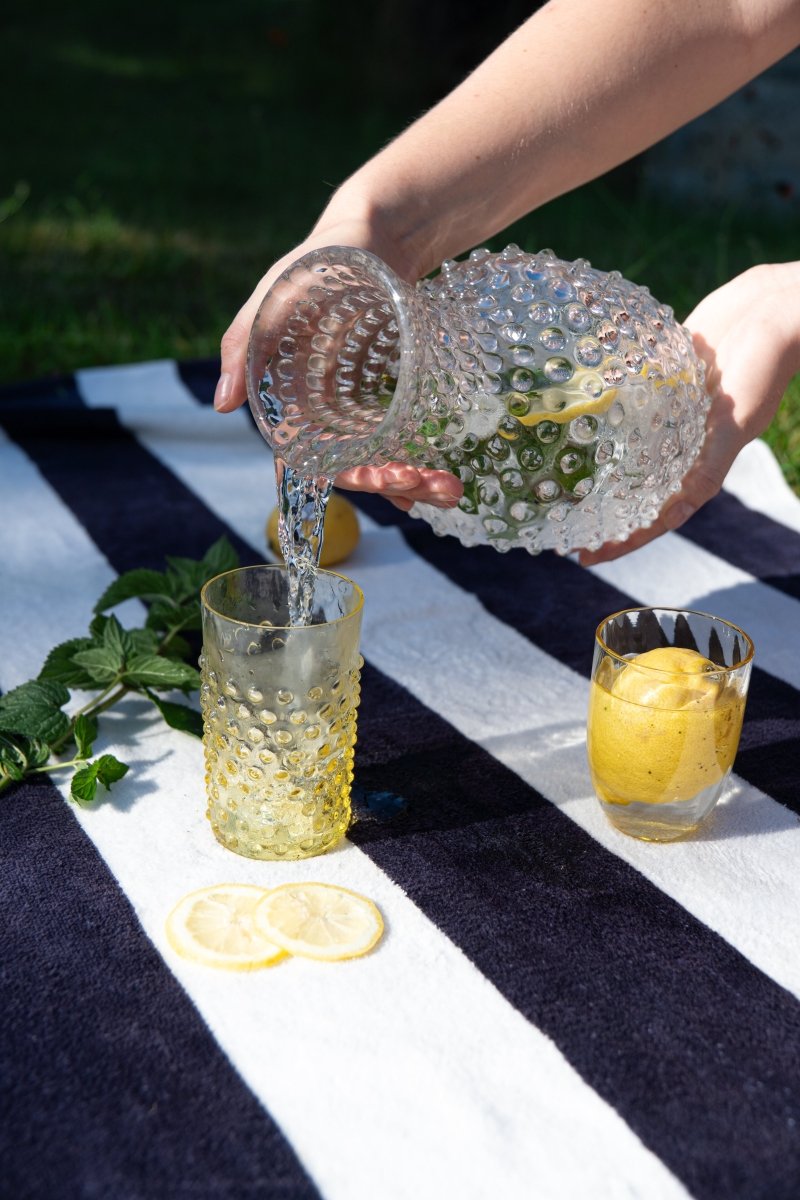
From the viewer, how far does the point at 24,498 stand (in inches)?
81.9

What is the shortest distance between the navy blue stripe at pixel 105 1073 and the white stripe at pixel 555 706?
1.46ft

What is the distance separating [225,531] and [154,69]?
17.6 feet

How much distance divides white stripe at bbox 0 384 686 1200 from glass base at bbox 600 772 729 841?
239 millimetres

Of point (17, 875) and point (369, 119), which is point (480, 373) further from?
point (369, 119)

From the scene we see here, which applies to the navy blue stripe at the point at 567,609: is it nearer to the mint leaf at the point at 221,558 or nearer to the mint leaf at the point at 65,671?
the mint leaf at the point at 221,558

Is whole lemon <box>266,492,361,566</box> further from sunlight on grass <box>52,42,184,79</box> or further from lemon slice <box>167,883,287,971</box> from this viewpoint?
sunlight on grass <box>52,42,184,79</box>

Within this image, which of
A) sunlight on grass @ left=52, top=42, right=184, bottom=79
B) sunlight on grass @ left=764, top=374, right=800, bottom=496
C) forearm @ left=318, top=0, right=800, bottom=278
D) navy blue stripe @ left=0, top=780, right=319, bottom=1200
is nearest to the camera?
navy blue stripe @ left=0, top=780, right=319, bottom=1200

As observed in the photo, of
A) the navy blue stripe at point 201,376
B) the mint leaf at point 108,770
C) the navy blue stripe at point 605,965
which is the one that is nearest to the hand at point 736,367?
the navy blue stripe at point 605,965

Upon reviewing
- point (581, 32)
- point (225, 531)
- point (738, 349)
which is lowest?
point (225, 531)

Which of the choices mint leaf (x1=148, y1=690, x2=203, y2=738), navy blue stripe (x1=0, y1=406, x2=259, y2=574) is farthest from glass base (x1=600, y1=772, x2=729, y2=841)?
navy blue stripe (x1=0, y1=406, x2=259, y2=574)

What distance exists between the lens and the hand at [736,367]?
146cm

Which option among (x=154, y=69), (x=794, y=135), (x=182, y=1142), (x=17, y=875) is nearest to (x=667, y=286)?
(x=794, y=135)

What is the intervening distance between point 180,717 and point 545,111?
82cm

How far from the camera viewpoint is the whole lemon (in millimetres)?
1877
